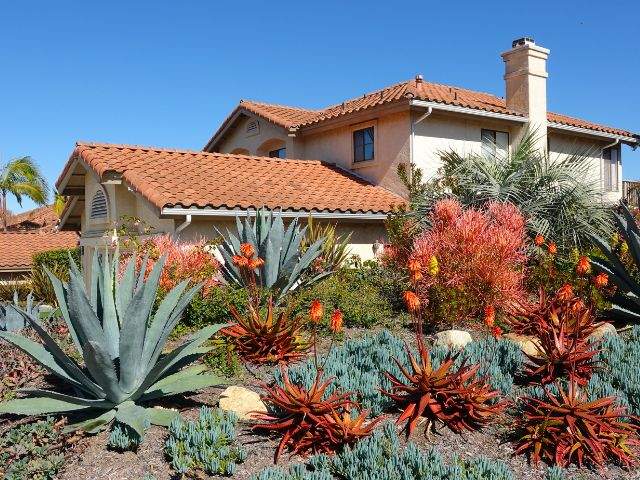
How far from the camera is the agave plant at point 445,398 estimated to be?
211 inches

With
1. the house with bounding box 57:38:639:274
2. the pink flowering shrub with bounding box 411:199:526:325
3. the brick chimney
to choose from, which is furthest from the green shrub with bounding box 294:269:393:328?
the brick chimney

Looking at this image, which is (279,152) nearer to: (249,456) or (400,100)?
(400,100)

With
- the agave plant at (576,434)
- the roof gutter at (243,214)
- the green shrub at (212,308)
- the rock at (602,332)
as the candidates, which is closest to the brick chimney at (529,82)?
the roof gutter at (243,214)

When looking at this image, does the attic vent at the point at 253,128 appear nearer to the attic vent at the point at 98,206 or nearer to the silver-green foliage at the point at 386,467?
the attic vent at the point at 98,206

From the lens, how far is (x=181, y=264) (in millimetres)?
10109

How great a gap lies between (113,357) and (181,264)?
4589 millimetres

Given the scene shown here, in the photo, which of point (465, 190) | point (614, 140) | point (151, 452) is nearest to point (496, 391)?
point (151, 452)

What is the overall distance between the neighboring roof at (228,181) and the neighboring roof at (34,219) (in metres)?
29.1

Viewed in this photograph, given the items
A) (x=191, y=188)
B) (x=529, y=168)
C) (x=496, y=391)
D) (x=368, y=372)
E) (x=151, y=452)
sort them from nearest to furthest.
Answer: (x=151, y=452), (x=496, y=391), (x=368, y=372), (x=191, y=188), (x=529, y=168)

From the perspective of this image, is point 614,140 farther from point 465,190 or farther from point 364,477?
point 364,477

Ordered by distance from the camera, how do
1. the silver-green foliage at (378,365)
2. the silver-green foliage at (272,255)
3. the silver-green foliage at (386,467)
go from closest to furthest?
the silver-green foliage at (386,467) → the silver-green foliage at (378,365) → the silver-green foliage at (272,255)

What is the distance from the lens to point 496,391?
18.4ft

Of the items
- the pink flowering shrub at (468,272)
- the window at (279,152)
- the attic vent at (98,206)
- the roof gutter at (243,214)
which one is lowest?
the pink flowering shrub at (468,272)

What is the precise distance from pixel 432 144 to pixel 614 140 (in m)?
9.71
